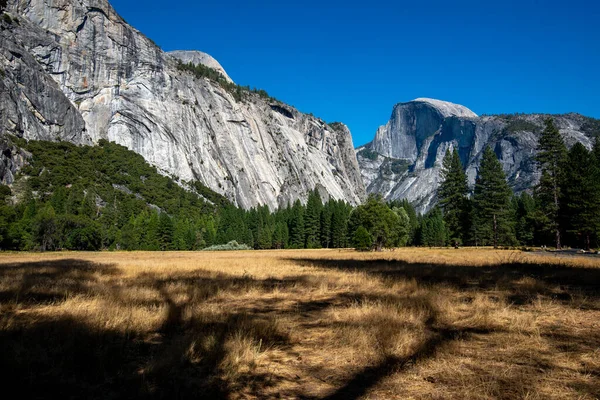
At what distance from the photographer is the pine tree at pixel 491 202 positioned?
55906 millimetres

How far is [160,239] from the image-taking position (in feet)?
264

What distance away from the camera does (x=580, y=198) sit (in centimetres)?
4169

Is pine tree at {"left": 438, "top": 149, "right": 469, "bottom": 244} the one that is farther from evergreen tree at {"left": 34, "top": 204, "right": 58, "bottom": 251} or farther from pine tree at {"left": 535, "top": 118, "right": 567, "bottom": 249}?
evergreen tree at {"left": 34, "top": 204, "right": 58, "bottom": 251}

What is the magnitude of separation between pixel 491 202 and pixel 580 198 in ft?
48.2

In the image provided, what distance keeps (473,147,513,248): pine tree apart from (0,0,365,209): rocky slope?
10226 centimetres

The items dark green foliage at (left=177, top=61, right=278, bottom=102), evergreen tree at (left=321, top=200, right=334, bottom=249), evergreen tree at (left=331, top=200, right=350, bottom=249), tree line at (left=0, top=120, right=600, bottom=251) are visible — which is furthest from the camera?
dark green foliage at (left=177, top=61, right=278, bottom=102)

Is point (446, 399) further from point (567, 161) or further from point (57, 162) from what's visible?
point (57, 162)

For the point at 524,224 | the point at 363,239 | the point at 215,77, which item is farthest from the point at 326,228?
the point at 215,77

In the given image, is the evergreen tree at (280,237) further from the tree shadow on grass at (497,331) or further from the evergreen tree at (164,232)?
the tree shadow on grass at (497,331)

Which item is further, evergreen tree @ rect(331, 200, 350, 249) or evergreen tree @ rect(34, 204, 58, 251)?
evergreen tree @ rect(331, 200, 350, 249)

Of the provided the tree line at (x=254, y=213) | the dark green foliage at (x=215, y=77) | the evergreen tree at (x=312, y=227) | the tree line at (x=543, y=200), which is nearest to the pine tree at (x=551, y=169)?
the tree line at (x=543, y=200)

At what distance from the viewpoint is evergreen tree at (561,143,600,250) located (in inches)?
1610

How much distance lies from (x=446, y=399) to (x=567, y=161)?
53.1 meters

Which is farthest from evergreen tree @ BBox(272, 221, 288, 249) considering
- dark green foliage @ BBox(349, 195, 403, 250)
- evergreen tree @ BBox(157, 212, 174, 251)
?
dark green foliage @ BBox(349, 195, 403, 250)
